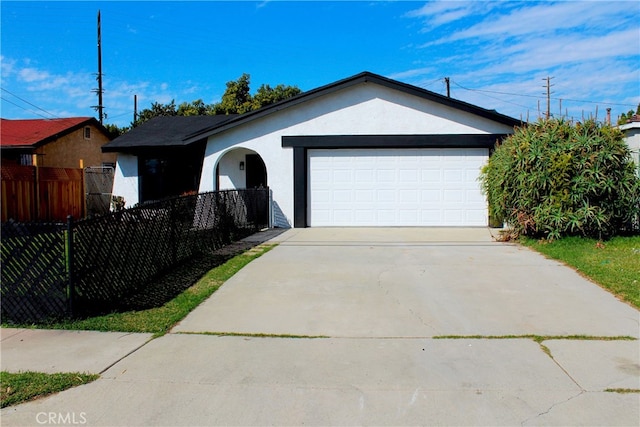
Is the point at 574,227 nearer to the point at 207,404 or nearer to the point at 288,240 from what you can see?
the point at 288,240

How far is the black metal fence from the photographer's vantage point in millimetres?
5625

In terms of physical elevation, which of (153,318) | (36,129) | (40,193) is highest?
(36,129)

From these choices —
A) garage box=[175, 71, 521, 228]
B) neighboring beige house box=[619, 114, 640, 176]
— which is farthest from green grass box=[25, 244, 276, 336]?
neighboring beige house box=[619, 114, 640, 176]

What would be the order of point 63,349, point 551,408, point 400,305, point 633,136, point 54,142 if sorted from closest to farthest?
1. point 551,408
2. point 63,349
3. point 400,305
4. point 633,136
5. point 54,142

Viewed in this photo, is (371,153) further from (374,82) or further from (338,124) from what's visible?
(374,82)

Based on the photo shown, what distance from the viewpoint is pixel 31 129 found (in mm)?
22656

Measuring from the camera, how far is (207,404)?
364 cm

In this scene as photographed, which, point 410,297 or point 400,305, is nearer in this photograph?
point 400,305

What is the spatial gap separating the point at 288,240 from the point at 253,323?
641 cm

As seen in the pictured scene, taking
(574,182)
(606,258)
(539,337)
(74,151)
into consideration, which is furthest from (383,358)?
(74,151)

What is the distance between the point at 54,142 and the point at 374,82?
15368 millimetres

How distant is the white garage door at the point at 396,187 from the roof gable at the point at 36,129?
13.1 meters

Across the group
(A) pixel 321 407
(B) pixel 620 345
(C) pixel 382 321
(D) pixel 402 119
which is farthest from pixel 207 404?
(D) pixel 402 119

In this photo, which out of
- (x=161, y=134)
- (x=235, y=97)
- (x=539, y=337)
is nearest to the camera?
(x=539, y=337)
